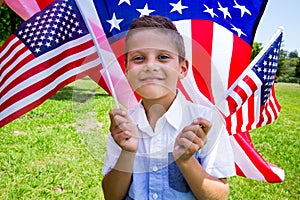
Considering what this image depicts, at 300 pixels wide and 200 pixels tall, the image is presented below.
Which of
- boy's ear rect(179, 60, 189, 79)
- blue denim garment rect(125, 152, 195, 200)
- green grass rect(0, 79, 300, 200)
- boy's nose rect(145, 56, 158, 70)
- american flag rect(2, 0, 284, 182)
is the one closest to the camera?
boy's nose rect(145, 56, 158, 70)

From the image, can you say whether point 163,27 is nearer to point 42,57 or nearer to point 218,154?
point 218,154

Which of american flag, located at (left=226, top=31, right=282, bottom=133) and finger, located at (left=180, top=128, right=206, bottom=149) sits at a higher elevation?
finger, located at (left=180, top=128, right=206, bottom=149)

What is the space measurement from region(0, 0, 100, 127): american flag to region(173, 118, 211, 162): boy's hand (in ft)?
2.85

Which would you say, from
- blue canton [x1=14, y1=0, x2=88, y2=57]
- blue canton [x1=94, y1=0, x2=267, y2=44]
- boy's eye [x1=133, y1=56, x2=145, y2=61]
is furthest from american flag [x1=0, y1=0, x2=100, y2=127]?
boy's eye [x1=133, y1=56, x2=145, y2=61]

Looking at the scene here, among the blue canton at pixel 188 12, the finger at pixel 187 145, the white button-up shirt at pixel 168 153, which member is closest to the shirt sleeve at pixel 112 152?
the white button-up shirt at pixel 168 153

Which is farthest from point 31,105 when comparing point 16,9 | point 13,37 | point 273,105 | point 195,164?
point 273,105

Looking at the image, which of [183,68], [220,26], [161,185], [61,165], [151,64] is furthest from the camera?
[61,165]

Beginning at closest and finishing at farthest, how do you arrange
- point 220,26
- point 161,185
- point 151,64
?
point 151,64 → point 161,185 → point 220,26

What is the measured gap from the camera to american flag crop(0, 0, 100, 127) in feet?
5.75

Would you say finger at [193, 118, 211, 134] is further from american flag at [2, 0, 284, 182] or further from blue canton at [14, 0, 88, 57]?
blue canton at [14, 0, 88, 57]

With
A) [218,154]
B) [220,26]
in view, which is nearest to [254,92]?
[220,26]

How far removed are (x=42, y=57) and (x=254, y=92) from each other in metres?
1.05

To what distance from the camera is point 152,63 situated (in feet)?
3.02

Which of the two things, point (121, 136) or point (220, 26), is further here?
point (220, 26)
